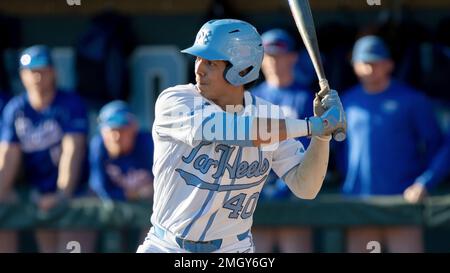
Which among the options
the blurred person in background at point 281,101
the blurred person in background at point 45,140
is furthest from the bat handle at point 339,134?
the blurred person in background at point 45,140

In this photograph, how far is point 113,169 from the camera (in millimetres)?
7477

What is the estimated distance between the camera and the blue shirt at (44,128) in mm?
7543

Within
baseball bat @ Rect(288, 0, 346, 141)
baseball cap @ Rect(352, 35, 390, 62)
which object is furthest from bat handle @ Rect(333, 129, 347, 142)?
baseball cap @ Rect(352, 35, 390, 62)

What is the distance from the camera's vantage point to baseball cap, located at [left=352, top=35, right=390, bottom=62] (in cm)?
740

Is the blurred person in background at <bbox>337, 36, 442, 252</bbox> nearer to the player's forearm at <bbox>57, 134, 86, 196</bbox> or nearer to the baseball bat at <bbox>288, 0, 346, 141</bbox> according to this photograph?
the player's forearm at <bbox>57, 134, 86, 196</bbox>

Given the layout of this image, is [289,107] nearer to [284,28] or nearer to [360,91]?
[360,91]

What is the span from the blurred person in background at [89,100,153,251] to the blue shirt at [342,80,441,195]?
111cm

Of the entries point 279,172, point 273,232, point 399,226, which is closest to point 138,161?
point 273,232

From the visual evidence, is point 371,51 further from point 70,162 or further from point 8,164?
point 8,164

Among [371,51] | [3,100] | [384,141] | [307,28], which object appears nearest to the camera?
[307,28]

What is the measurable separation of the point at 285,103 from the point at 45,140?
52.9 inches

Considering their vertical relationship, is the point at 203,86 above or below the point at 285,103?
below

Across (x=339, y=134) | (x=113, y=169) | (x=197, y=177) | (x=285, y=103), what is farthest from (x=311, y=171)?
(x=113, y=169)

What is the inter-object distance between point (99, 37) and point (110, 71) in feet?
0.69
